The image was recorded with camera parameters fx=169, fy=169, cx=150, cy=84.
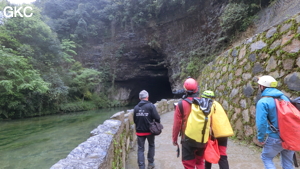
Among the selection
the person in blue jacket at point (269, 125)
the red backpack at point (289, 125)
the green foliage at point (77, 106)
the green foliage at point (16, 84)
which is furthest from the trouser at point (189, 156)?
the green foliage at point (77, 106)

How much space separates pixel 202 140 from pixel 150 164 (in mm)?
1426

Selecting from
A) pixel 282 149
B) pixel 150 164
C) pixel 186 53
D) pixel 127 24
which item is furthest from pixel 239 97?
pixel 127 24

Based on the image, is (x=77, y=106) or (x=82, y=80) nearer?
(x=77, y=106)

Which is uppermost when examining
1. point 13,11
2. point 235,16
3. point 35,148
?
point 13,11

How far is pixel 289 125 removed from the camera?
1761mm

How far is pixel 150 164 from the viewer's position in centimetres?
296

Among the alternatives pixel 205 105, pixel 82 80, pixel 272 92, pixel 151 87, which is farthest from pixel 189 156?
pixel 151 87

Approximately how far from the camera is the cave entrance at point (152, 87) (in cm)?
2647

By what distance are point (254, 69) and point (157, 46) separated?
52.2 feet

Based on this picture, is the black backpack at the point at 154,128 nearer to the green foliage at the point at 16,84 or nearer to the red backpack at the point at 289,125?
the red backpack at the point at 289,125

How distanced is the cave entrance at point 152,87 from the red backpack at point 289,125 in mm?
23298

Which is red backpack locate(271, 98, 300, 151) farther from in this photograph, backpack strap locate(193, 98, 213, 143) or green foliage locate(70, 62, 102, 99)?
green foliage locate(70, 62, 102, 99)

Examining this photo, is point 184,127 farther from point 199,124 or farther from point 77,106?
point 77,106

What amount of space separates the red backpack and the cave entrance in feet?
76.4
